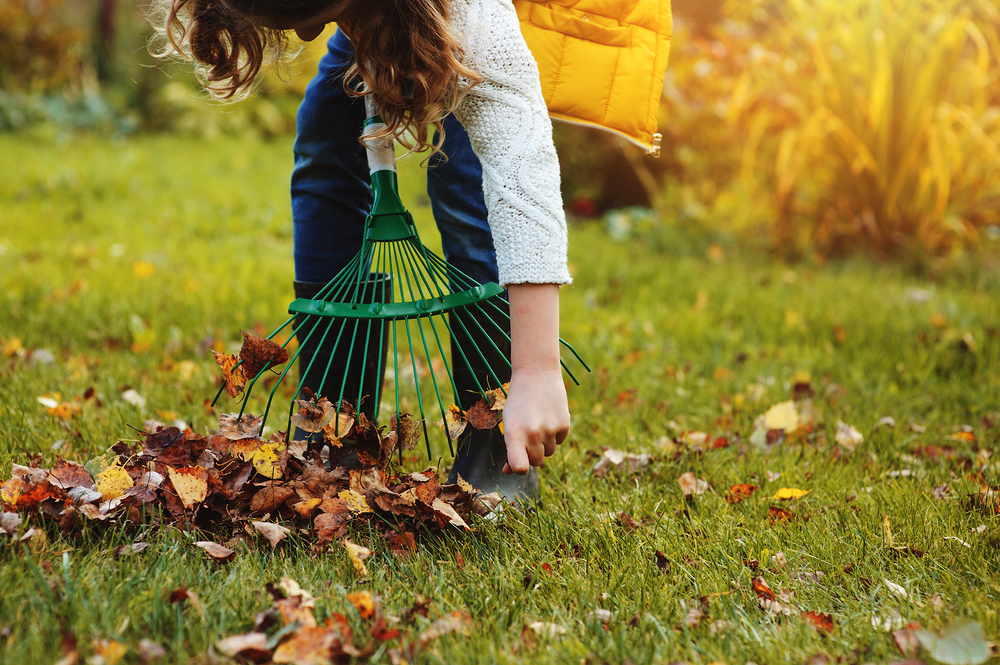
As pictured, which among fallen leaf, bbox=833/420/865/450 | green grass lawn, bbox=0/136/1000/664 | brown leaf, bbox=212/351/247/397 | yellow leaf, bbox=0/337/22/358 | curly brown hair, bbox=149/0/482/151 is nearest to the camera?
green grass lawn, bbox=0/136/1000/664

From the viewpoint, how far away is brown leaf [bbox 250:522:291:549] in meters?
1.30

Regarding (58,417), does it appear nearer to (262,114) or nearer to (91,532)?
(91,532)

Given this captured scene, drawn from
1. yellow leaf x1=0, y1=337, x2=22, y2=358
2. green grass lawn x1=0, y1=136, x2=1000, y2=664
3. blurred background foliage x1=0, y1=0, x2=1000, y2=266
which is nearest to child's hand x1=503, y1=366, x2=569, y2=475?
green grass lawn x1=0, y1=136, x2=1000, y2=664

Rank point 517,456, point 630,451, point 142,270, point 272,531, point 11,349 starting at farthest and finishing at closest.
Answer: point 142,270, point 11,349, point 630,451, point 272,531, point 517,456

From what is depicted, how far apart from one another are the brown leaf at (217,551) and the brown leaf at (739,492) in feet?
3.30

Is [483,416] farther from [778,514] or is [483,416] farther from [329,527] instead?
[778,514]

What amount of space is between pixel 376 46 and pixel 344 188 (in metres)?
0.40

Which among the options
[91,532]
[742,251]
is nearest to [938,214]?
[742,251]

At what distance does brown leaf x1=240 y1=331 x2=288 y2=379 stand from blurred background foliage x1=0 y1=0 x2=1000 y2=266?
7.11 ft

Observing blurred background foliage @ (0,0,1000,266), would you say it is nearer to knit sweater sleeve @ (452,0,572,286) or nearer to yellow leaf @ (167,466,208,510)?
knit sweater sleeve @ (452,0,572,286)

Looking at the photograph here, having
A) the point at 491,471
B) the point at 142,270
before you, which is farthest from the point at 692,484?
the point at 142,270

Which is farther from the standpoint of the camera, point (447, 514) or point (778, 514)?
point (778, 514)

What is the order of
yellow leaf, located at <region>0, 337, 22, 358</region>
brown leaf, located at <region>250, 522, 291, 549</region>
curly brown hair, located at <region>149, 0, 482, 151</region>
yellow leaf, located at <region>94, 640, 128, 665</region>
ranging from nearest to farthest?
yellow leaf, located at <region>94, 640, 128, 665</region> → curly brown hair, located at <region>149, 0, 482, 151</region> → brown leaf, located at <region>250, 522, 291, 549</region> → yellow leaf, located at <region>0, 337, 22, 358</region>

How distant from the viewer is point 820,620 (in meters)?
1.14
